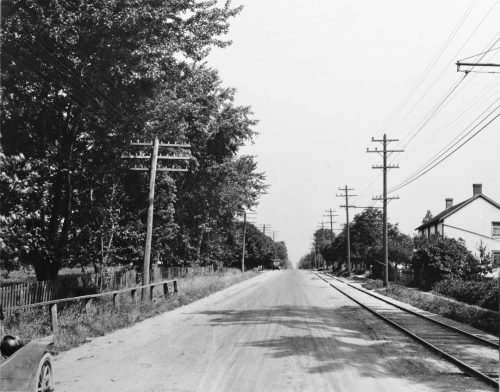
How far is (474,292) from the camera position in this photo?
22812 mm

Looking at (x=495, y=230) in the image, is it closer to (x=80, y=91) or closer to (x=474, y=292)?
(x=474, y=292)

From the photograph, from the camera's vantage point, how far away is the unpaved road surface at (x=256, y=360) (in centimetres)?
720

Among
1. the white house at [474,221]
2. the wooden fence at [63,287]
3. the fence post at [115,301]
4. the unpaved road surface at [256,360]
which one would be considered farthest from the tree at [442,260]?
the fence post at [115,301]

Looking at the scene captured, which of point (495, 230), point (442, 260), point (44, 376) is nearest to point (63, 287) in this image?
point (44, 376)

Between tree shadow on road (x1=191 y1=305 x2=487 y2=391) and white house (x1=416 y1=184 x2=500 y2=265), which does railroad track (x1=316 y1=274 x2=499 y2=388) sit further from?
white house (x1=416 y1=184 x2=500 y2=265)

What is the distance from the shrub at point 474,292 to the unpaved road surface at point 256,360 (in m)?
8.26

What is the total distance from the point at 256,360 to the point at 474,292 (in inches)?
693

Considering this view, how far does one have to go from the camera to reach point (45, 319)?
12.3 meters

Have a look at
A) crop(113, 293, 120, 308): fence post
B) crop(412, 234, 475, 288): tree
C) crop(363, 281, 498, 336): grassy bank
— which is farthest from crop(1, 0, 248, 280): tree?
crop(412, 234, 475, 288): tree

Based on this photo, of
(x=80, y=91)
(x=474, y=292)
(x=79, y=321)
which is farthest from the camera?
(x=474, y=292)

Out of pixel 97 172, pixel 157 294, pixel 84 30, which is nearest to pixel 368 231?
pixel 157 294

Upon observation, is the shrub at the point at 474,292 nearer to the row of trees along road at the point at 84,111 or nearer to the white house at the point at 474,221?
the row of trees along road at the point at 84,111

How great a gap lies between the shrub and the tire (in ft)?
59.8

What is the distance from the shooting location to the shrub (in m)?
20.4
